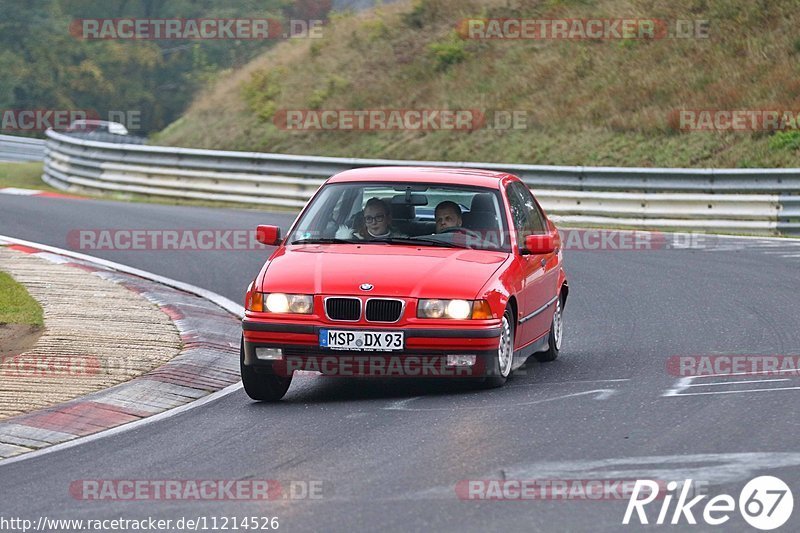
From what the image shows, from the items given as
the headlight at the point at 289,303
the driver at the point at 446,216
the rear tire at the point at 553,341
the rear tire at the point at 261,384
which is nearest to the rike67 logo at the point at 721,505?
the headlight at the point at 289,303

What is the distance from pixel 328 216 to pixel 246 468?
3.39 m

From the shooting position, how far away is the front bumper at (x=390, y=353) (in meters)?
8.86

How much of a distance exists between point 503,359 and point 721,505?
129 inches

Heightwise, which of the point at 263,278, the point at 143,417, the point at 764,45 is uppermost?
the point at 764,45

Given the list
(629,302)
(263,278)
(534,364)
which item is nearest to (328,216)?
(263,278)

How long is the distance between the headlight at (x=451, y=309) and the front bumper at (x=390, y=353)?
0.09m

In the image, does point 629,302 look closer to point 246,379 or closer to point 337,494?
point 246,379

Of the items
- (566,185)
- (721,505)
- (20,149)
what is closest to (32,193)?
(566,185)

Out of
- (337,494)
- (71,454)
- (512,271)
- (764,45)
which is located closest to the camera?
(337,494)

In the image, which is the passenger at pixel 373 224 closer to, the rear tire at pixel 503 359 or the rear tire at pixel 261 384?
the rear tire at pixel 503 359

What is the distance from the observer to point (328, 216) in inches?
403

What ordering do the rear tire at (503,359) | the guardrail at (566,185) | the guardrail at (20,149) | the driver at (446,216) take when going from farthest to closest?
1. the guardrail at (20,149)
2. the guardrail at (566,185)
3. the driver at (446,216)
4. the rear tire at (503,359)

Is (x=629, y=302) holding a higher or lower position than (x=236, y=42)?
lower

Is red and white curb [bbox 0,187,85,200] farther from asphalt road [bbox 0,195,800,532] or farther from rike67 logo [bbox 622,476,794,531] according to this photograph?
rike67 logo [bbox 622,476,794,531]
